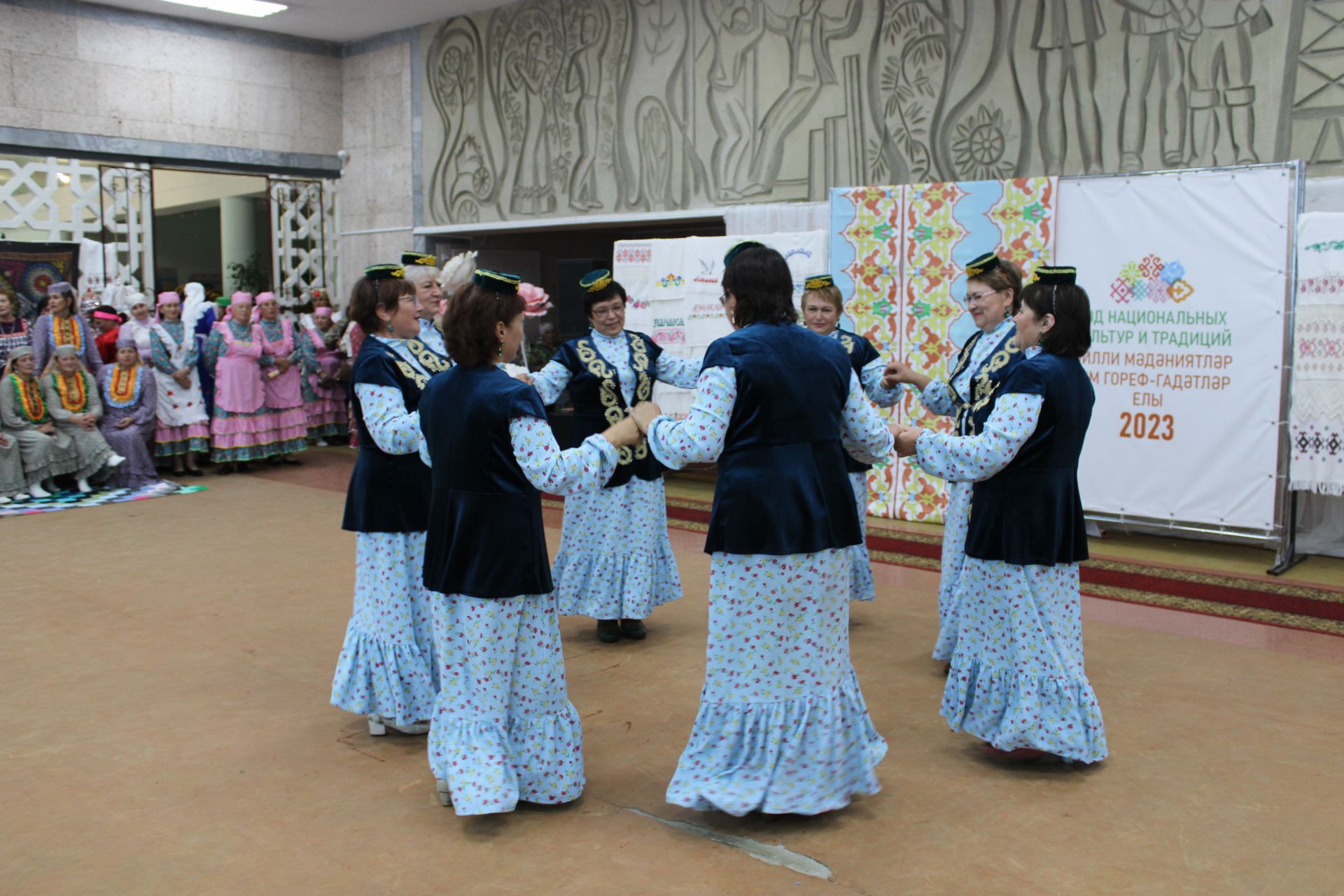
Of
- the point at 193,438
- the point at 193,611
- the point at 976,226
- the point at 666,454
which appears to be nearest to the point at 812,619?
the point at 666,454

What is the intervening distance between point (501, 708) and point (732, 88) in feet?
23.2

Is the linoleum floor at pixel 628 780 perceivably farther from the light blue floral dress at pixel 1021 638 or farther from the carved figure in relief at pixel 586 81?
the carved figure in relief at pixel 586 81

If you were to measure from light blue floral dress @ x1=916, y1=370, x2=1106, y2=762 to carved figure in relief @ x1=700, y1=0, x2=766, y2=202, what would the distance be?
5962 millimetres

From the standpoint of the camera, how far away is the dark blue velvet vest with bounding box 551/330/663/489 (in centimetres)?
507

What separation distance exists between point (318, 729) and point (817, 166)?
19.7 ft

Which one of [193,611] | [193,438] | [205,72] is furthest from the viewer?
[205,72]

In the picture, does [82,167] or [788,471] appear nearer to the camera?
[788,471]

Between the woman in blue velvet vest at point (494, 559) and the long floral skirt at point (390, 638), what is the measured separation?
0.57 m

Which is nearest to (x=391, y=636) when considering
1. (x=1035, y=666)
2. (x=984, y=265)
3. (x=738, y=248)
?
(x=738, y=248)

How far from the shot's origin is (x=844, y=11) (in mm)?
8422

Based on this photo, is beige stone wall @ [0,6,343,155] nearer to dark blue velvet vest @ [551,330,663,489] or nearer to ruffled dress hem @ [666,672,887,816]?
dark blue velvet vest @ [551,330,663,489]

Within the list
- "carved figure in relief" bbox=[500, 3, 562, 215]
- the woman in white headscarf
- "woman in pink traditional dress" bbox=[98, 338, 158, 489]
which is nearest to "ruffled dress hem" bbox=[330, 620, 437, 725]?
"woman in pink traditional dress" bbox=[98, 338, 158, 489]

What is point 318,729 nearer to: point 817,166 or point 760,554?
point 760,554

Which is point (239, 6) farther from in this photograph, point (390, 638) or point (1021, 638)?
point (1021, 638)
